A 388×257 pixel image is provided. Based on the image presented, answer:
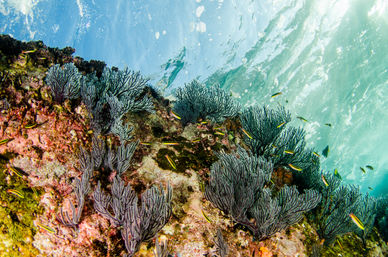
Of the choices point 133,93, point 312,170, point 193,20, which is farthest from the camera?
point 193,20

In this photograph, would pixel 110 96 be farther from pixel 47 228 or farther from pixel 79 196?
pixel 47 228

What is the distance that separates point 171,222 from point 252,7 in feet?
63.3

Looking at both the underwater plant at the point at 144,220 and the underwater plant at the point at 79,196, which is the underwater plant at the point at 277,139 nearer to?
the underwater plant at the point at 144,220

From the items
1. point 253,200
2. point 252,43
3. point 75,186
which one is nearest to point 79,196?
point 75,186

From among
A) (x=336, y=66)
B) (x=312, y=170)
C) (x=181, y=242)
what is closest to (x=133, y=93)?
(x=181, y=242)

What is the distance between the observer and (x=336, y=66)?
19.9 m

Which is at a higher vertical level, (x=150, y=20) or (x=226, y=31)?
(x=150, y=20)

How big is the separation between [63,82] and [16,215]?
6.46 ft

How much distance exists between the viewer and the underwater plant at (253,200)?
248 cm

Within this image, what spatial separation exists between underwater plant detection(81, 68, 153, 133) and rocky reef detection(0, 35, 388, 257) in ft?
0.50

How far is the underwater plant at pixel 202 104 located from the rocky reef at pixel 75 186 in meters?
1.18

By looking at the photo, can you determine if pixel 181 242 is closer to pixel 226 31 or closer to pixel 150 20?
pixel 226 31

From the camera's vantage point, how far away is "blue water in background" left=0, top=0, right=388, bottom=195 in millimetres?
17000

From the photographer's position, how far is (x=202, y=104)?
15.7 feet
